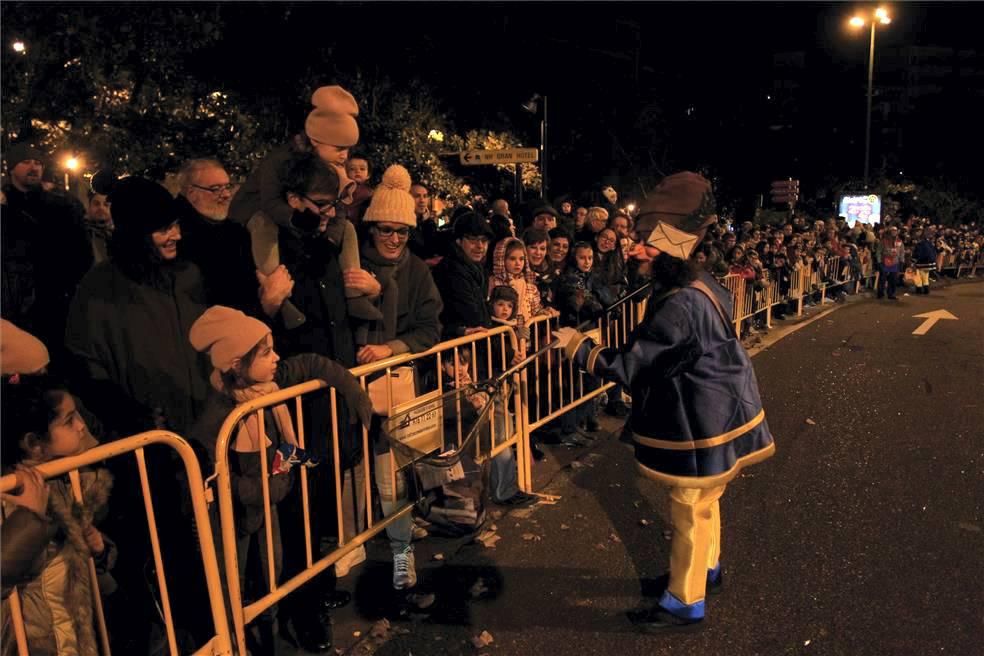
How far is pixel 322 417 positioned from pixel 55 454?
3.86 feet

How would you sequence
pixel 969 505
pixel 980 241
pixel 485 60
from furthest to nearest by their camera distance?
pixel 980 241, pixel 485 60, pixel 969 505

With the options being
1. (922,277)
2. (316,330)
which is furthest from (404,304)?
(922,277)

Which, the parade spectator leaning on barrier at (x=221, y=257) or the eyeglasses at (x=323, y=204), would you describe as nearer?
the parade spectator leaning on barrier at (x=221, y=257)

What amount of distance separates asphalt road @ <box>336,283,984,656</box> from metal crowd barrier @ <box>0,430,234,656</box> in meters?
0.79

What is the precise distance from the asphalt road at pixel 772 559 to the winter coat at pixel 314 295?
1.28m

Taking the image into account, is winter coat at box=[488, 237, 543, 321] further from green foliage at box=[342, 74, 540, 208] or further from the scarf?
green foliage at box=[342, 74, 540, 208]

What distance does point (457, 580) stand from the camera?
4027mm

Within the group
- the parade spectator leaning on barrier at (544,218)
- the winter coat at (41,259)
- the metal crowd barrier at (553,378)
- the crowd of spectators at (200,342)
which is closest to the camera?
the crowd of spectators at (200,342)

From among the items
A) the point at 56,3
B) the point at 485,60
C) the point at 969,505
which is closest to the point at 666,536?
the point at 969,505

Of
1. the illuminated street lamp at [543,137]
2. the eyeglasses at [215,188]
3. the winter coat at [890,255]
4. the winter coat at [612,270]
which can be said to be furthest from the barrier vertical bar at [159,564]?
the winter coat at [890,255]

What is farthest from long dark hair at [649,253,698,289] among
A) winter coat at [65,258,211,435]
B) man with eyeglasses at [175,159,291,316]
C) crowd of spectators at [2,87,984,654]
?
winter coat at [65,258,211,435]

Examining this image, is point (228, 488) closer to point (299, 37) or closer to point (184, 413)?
point (184, 413)

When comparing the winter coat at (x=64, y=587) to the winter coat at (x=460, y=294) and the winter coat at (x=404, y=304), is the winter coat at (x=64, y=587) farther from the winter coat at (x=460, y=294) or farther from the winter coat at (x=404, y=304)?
the winter coat at (x=460, y=294)

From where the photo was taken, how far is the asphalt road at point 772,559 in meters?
3.46
